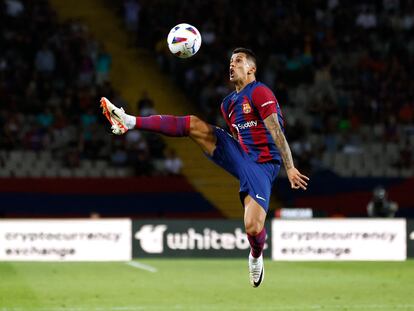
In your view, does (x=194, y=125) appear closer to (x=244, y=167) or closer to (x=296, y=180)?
(x=244, y=167)

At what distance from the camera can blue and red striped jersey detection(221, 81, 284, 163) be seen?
377 inches

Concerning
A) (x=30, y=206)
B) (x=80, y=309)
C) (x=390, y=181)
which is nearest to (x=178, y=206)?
(x=30, y=206)

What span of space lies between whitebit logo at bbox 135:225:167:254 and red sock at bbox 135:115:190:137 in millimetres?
7668

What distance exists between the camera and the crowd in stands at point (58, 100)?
20.4 m

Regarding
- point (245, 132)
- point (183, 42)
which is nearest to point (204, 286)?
point (245, 132)

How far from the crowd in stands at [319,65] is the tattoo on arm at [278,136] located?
11.2m

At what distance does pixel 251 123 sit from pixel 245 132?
12cm

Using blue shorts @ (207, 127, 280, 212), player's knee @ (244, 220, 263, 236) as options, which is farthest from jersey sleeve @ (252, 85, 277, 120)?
player's knee @ (244, 220, 263, 236)

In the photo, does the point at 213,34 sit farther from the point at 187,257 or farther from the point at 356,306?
the point at 356,306

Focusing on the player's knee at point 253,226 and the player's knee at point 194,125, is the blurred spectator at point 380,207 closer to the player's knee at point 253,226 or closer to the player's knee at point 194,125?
the player's knee at point 253,226

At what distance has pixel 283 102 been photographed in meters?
21.8

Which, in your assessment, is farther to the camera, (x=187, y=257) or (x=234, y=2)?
(x=234, y=2)

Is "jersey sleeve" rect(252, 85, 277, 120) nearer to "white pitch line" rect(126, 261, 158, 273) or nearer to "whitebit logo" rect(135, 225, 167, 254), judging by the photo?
"white pitch line" rect(126, 261, 158, 273)

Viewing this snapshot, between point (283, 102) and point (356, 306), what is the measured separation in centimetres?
1143
